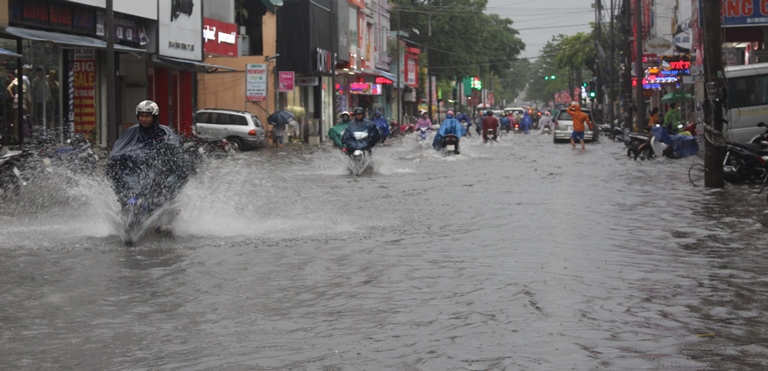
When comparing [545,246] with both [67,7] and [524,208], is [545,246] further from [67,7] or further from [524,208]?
[67,7]

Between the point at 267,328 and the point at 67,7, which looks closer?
the point at 267,328

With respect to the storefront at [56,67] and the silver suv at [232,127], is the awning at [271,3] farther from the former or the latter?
the storefront at [56,67]

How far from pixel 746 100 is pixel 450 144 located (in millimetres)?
11522

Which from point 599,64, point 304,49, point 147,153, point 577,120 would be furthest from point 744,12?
point 599,64

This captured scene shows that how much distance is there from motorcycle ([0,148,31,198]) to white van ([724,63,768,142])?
16.1 m

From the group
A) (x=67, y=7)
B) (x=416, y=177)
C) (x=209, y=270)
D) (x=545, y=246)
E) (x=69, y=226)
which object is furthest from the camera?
(x=67, y=7)

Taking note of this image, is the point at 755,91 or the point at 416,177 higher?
the point at 755,91

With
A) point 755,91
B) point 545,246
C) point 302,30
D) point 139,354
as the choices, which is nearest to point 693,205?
point 545,246

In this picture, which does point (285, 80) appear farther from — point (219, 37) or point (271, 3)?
point (219, 37)

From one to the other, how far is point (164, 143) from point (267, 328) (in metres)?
5.99

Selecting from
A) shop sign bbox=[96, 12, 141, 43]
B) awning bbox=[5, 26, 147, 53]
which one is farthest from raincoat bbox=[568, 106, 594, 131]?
awning bbox=[5, 26, 147, 53]

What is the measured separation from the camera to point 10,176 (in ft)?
65.1

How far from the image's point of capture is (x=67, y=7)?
3253 centimetres

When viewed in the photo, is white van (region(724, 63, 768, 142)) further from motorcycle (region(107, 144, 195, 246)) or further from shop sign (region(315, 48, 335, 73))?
shop sign (region(315, 48, 335, 73))
